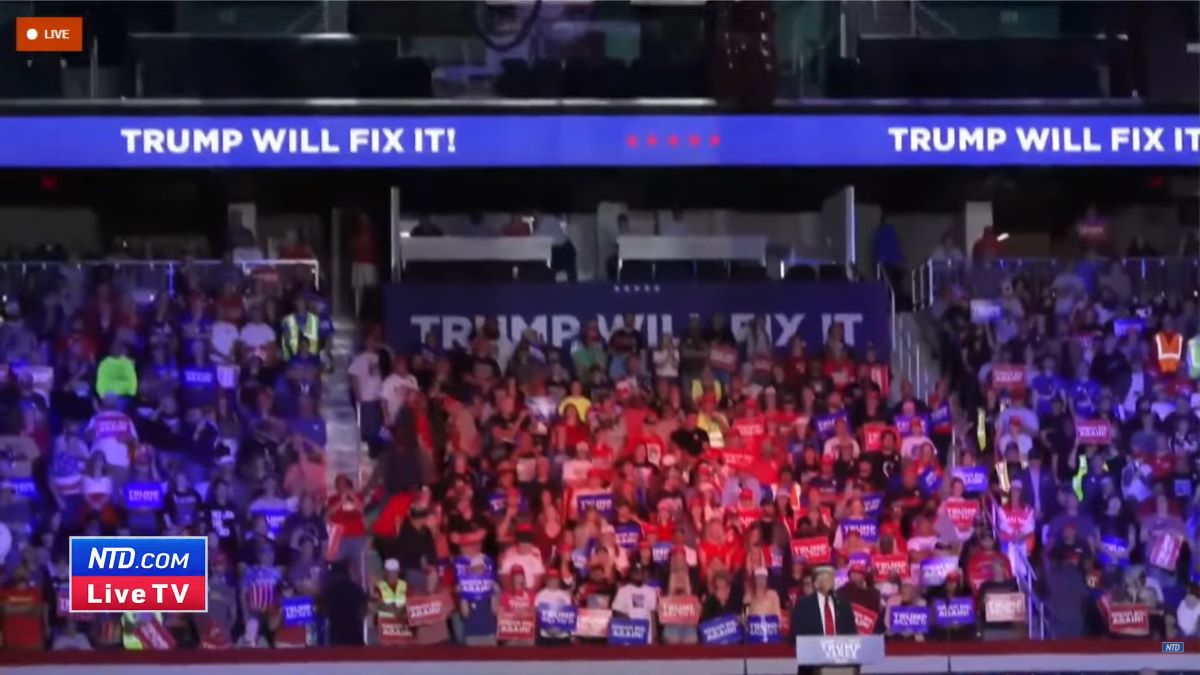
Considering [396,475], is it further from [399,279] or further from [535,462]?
[399,279]

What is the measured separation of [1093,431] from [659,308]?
307 cm

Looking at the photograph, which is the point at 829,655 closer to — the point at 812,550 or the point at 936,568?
the point at 812,550

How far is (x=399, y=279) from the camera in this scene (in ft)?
46.4

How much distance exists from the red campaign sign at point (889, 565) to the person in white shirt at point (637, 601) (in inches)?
54.2

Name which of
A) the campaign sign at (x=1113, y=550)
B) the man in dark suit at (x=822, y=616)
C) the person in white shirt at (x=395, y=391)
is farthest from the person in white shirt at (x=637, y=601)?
the man in dark suit at (x=822, y=616)

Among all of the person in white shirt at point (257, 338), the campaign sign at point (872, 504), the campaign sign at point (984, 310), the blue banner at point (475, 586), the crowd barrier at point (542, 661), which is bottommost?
the crowd barrier at point (542, 661)

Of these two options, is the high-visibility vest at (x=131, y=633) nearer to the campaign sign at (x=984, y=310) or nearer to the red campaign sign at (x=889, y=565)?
the red campaign sign at (x=889, y=565)

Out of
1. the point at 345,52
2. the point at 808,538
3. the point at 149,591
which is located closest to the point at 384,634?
the point at 149,591

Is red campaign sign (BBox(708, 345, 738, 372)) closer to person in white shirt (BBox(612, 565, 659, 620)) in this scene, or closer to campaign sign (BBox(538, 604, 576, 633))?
person in white shirt (BBox(612, 565, 659, 620))

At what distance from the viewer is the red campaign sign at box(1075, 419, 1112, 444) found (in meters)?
13.4

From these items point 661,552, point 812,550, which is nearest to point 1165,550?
point 812,550

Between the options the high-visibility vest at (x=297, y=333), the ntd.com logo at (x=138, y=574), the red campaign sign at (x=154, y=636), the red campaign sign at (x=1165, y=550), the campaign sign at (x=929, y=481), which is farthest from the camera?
the high-visibility vest at (x=297, y=333)

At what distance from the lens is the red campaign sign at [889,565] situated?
12062mm

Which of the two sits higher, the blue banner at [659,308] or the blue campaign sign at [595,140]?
the blue campaign sign at [595,140]
